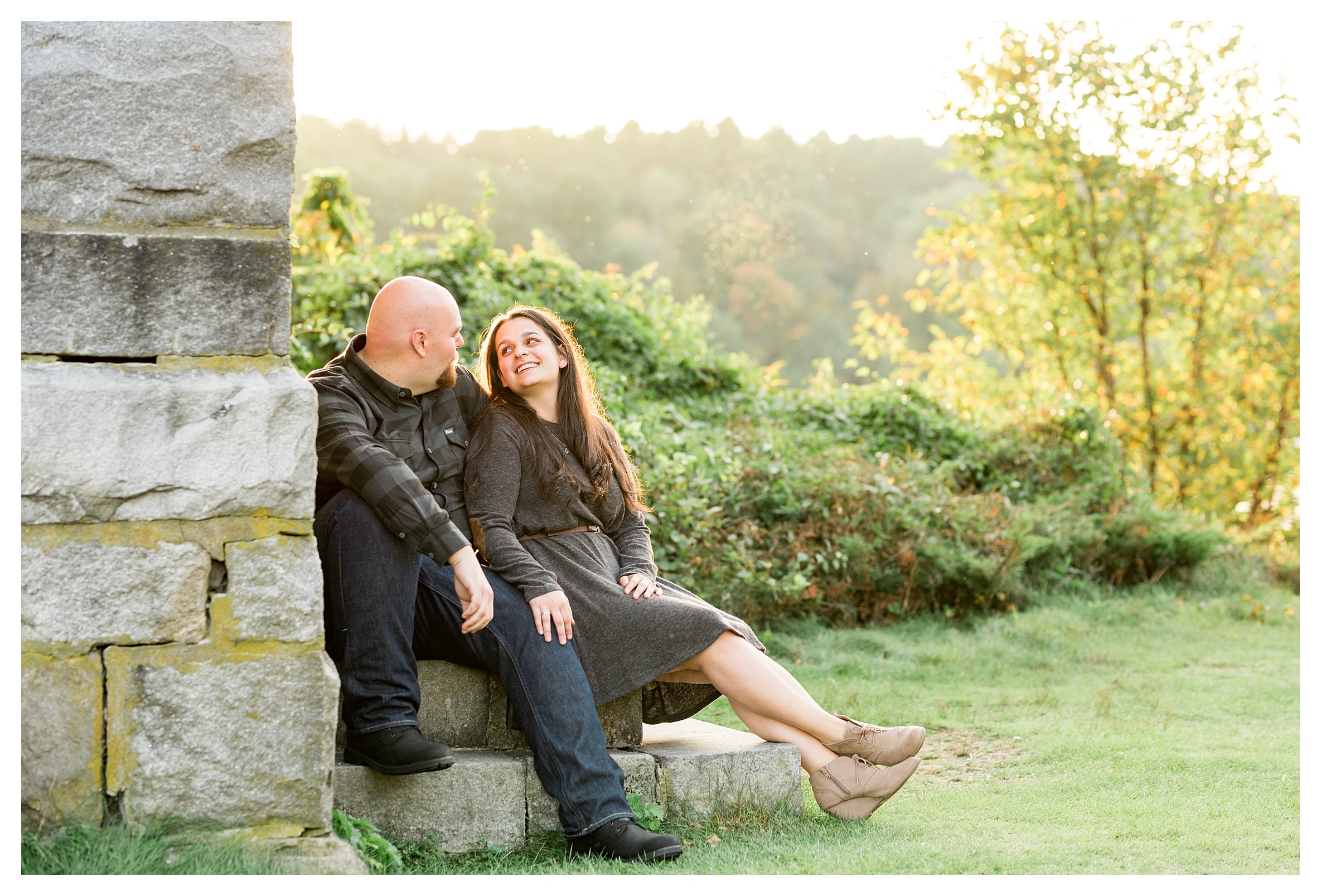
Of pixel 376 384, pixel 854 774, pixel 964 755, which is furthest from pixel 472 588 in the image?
pixel 964 755

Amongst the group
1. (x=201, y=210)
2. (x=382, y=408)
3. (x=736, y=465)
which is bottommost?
(x=736, y=465)

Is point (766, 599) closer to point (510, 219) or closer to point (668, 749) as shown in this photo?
point (668, 749)

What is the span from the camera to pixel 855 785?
9.87 ft

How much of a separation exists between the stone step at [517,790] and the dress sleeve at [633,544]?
0.51m

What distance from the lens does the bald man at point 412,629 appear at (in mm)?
2629

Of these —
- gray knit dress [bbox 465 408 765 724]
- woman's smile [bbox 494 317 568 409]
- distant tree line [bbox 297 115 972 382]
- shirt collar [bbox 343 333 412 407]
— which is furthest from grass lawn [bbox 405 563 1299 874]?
distant tree line [bbox 297 115 972 382]

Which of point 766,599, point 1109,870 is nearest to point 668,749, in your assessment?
point 1109,870

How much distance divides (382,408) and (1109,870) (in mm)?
2116

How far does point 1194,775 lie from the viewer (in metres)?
3.49

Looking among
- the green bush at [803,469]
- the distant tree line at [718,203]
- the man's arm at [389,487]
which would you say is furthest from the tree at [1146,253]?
the man's arm at [389,487]

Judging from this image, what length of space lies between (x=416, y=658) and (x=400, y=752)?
31cm

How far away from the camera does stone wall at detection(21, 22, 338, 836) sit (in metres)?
2.15

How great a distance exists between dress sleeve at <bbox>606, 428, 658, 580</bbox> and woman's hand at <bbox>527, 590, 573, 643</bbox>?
363mm

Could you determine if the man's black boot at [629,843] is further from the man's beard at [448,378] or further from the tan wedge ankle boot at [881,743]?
the man's beard at [448,378]
